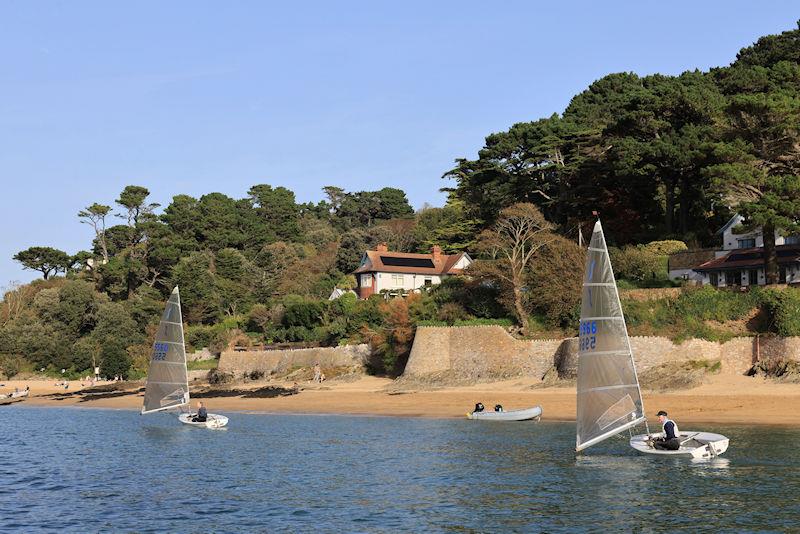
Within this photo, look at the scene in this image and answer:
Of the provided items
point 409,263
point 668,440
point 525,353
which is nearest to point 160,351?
point 525,353

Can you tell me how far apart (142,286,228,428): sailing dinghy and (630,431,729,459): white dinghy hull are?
2629cm

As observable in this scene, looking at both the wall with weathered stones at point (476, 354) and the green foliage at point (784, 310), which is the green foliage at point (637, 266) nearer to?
the wall with weathered stones at point (476, 354)

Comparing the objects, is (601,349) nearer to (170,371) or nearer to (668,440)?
(668,440)

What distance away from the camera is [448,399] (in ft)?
189

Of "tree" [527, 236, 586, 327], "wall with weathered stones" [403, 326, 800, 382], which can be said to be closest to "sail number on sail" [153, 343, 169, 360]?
"wall with weathered stones" [403, 326, 800, 382]

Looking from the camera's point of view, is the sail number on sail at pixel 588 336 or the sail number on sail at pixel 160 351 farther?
the sail number on sail at pixel 160 351

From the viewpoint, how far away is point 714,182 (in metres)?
53.8

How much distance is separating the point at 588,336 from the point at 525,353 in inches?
1154

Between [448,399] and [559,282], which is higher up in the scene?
[559,282]

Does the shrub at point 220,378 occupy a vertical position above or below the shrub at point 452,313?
below

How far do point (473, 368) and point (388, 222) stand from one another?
8308 cm

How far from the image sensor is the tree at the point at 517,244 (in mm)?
62625

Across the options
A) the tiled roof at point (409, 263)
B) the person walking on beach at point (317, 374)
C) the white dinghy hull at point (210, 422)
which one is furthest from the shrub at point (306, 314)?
the white dinghy hull at point (210, 422)

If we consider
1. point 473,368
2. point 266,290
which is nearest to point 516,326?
point 473,368
